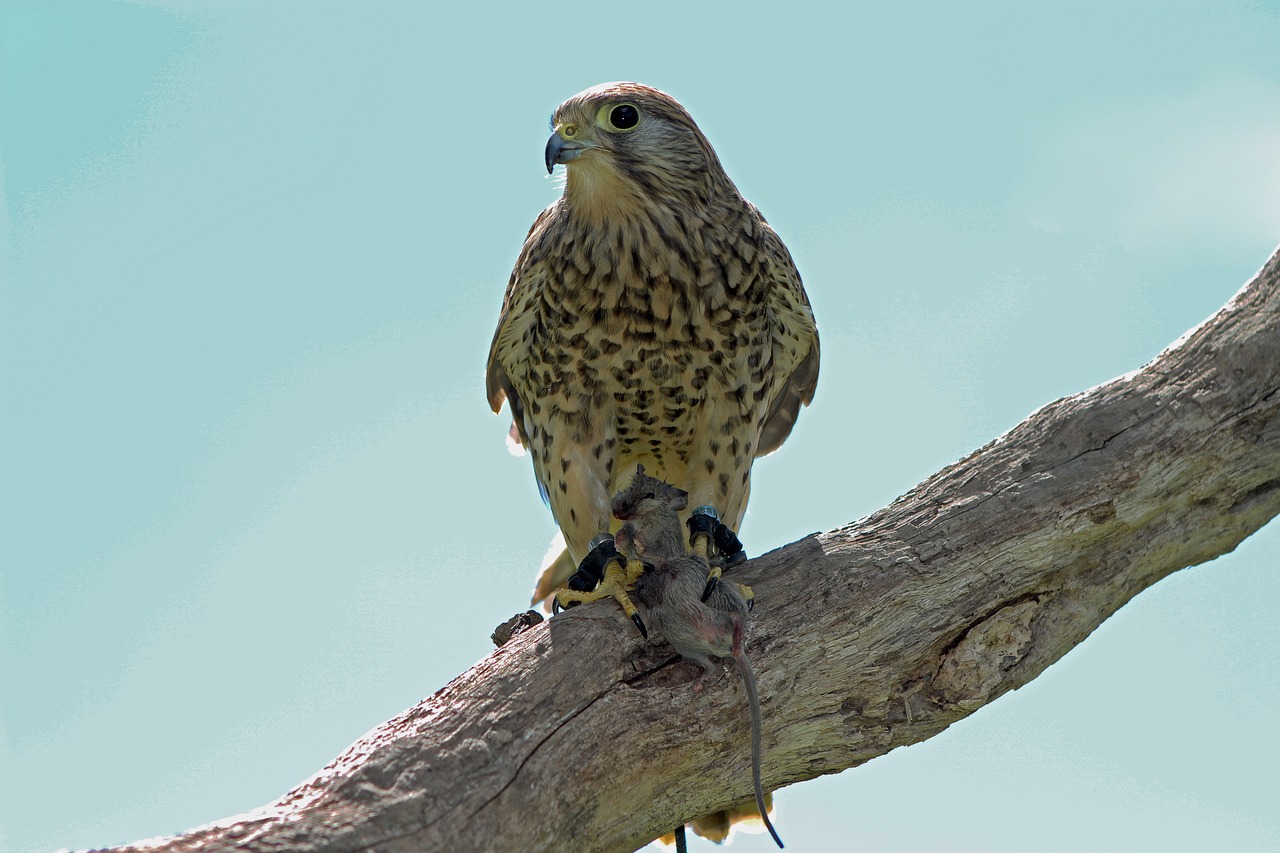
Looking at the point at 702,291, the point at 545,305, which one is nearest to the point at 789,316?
the point at 702,291

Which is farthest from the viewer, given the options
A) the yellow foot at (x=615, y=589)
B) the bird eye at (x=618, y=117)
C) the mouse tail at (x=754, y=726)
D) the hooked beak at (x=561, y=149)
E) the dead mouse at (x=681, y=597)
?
the bird eye at (x=618, y=117)

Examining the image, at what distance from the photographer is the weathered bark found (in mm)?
2898

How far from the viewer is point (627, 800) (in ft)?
10.3

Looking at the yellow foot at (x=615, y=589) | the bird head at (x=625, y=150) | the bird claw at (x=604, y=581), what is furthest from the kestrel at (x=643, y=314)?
the yellow foot at (x=615, y=589)

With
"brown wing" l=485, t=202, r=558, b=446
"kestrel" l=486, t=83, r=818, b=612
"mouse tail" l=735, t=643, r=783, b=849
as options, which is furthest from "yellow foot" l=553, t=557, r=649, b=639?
"brown wing" l=485, t=202, r=558, b=446

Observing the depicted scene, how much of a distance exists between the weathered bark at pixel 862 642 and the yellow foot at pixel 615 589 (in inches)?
2.8

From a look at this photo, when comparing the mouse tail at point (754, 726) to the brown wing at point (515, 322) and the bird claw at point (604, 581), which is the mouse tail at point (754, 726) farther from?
the brown wing at point (515, 322)

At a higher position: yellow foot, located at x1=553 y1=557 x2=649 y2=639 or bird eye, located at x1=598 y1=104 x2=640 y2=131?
bird eye, located at x1=598 y1=104 x2=640 y2=131

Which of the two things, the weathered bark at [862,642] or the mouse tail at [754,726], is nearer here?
A: the weathered bark at [862,642]

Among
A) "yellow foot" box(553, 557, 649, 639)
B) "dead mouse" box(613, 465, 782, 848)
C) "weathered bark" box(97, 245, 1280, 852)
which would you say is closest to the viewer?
"weathered bark" box(97, 245, 1280, 852)

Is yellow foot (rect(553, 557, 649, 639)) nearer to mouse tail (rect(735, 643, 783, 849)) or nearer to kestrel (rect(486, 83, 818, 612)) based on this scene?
mouse tail (rect(735, 643, 783, 849))

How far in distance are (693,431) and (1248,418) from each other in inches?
74.7

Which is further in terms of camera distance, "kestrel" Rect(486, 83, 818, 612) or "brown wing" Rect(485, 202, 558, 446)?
"brown wing" Rect(485, 202, 558, 446)

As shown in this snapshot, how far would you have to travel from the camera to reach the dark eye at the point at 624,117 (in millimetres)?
4246
